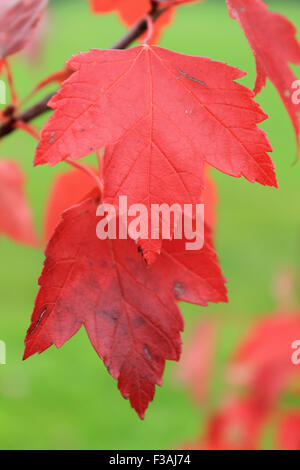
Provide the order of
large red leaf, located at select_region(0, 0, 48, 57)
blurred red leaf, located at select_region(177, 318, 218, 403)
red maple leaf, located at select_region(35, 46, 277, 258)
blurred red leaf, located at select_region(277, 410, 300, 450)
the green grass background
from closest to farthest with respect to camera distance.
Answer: red maple leaf, located at select_region(35, 46, 277, 258) < large red leaf, located at select_region(0, 0, 48, 57) < blurred red leaf, located at select_region(277, 410, 300, 450) < blurred red leaf, located at select_region(177, 318, 218, 403) < the green grass background

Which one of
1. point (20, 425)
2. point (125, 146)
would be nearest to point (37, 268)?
point (20, 425)

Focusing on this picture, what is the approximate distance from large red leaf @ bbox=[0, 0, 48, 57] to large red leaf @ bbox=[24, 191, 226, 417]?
0.21m

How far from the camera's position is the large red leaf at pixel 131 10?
0.80 meters

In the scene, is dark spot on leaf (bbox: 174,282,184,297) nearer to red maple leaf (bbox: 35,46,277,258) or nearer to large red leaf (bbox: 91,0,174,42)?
red maple leaf (bbox: 35,46,277,258)

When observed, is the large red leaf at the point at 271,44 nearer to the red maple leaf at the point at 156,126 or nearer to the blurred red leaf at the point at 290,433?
the red maple leaf at the point at 156,126

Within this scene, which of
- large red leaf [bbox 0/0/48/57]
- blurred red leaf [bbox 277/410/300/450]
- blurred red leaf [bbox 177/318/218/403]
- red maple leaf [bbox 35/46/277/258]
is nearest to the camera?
red maple leaf [bbox 35/46/277/258]

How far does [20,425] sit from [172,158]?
6.95 feet

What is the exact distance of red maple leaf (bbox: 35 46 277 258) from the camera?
0.48m

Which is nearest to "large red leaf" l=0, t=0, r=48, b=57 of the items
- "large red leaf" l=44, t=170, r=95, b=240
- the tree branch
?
the tree branch

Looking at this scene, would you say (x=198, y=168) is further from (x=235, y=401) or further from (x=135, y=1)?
(x=235, y=401)

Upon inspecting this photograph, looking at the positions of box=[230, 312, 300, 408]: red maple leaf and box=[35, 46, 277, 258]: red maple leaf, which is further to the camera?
box=[230, 312, 300, 408]: red maple leaf

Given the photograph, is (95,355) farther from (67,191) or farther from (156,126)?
(156,126)
